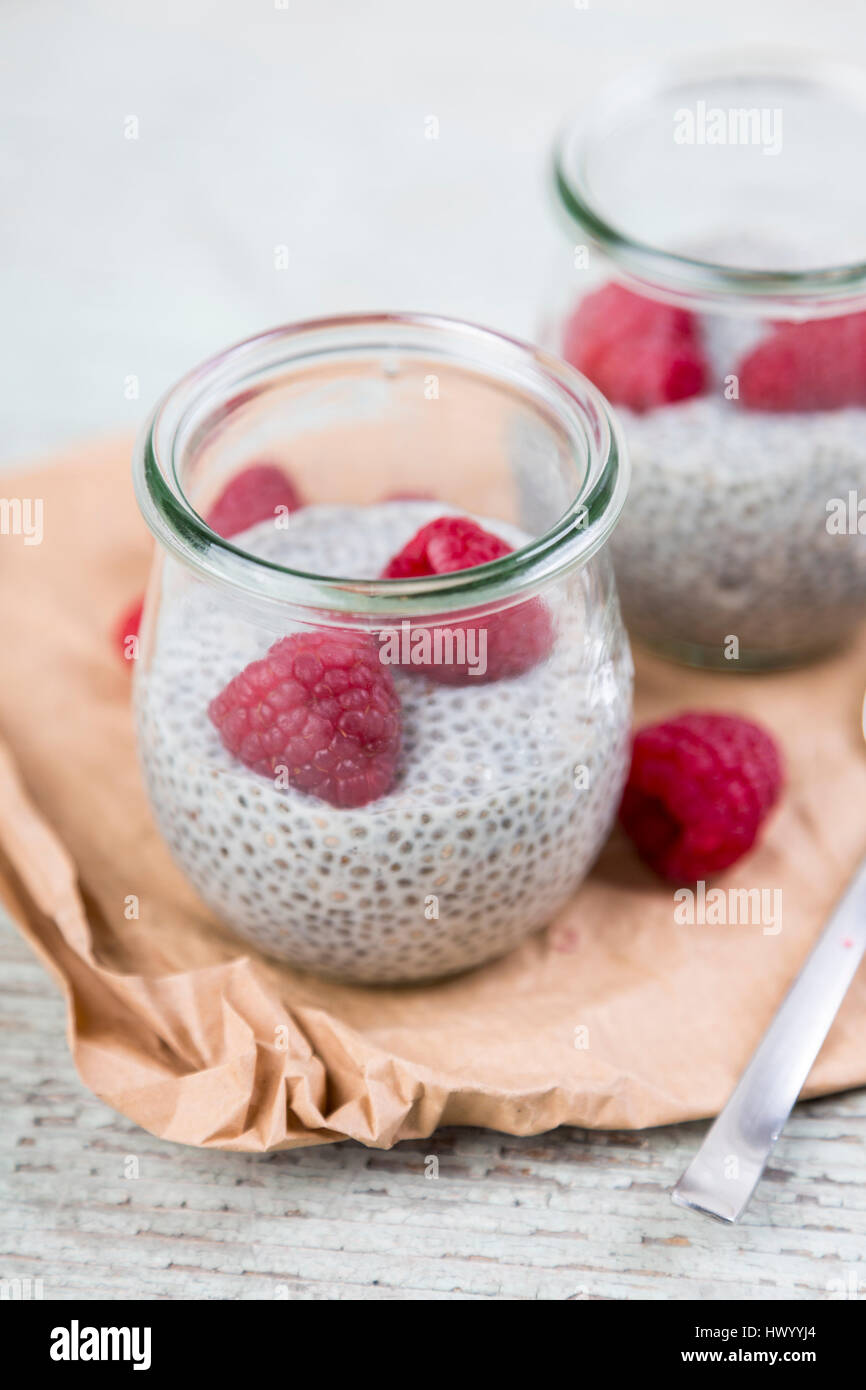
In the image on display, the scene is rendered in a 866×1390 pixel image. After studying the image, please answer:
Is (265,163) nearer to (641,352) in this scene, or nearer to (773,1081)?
(641,352)

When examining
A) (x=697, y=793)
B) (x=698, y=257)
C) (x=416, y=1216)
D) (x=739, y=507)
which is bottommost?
(x=416, y=1216)

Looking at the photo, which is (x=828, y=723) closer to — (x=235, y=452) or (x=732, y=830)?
(x=732, y=830)

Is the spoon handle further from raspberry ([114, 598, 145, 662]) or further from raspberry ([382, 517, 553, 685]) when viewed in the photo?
raspberry ([114, 598, 145, 662])

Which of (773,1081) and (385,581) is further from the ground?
(385,581)

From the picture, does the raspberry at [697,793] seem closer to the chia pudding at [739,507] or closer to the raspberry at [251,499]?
the chia pudding at [739,507]

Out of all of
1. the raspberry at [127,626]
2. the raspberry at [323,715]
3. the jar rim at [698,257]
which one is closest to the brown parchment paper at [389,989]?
the raspberry at [127,626]

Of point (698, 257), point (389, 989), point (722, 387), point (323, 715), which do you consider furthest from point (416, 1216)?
point (698, 257)

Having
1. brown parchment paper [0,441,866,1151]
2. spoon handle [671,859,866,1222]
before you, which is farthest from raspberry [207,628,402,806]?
spoon handle [671,859,866,1222]
